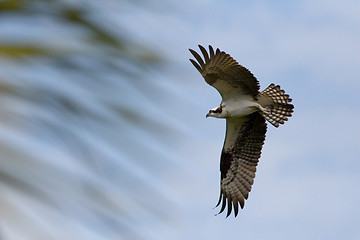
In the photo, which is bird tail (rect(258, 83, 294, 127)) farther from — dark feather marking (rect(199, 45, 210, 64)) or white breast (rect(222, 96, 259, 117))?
dark feather marking (rect(199, 45, 210, 64))

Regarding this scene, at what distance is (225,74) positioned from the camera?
8641 mm

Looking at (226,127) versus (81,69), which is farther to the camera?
(226,127)

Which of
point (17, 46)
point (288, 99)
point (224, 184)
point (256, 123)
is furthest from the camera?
point (224, 184)

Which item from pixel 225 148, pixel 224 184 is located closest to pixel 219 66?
pixel 225 148

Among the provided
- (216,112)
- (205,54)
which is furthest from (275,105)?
(205,54)

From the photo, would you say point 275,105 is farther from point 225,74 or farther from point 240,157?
point 240,157

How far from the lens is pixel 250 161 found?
10352 millimetres

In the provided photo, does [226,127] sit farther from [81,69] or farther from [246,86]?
[81,69]

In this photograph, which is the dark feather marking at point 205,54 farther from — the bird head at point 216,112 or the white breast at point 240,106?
the bird head at point 216,112

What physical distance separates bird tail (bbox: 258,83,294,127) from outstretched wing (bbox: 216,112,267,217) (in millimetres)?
450

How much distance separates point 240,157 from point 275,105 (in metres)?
1.45

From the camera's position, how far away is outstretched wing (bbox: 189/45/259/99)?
8.39 metres

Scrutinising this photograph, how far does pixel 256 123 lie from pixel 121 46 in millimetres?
9060

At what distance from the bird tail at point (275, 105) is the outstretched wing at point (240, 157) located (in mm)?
450
